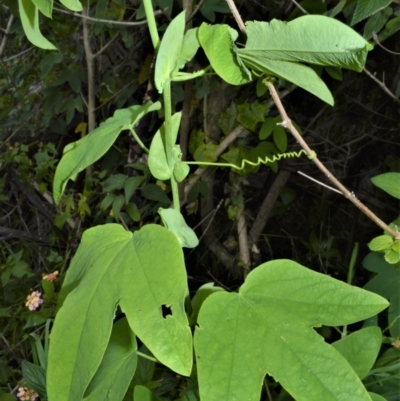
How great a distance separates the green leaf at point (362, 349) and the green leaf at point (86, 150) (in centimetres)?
33

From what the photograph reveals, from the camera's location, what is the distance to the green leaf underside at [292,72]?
369 mm

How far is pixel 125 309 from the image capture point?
0.33 metres

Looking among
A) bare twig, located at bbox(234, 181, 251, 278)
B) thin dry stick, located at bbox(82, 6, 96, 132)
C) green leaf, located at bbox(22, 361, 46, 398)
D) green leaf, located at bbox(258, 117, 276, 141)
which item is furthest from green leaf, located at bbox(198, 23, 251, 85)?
thin dry stick, located at bbox(82, 6, 96, 132)

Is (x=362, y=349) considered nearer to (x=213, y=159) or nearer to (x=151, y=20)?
(x=151, y=20)

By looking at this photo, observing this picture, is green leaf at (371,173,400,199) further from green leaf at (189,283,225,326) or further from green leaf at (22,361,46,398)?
green leaf at (22,361,46,398)

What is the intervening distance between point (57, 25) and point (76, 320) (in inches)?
46.8

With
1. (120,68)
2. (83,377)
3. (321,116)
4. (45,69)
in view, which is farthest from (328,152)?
(83,377)

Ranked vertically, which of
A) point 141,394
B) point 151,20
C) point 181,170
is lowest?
point 141,394

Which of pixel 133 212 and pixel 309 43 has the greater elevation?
pixel 309 43

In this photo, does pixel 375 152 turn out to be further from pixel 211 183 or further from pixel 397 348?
pixel 397 348

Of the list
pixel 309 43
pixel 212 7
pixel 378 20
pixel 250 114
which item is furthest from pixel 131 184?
pixel 309 43

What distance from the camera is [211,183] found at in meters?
1.27

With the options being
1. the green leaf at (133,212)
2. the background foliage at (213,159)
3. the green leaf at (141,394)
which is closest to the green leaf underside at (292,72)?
the green leaf at (141,394)

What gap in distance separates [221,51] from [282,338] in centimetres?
21
